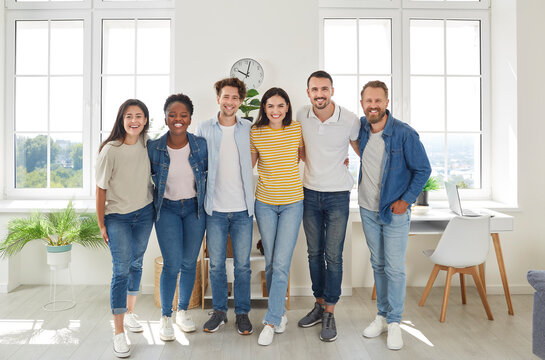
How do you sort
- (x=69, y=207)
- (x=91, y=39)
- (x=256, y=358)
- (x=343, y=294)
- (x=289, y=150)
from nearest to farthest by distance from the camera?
(x=256, y=358)
(x=289, y=150)
(x=69, y=207)
(x=343, y=294)
(x=91, y=39)

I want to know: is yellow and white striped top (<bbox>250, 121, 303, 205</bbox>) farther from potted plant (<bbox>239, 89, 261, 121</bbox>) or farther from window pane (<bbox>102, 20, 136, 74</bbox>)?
window pane (<bbox>102, 20, 136, 74</bbox>)

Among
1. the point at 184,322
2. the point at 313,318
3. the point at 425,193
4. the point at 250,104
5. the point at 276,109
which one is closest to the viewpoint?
the point at 276,109

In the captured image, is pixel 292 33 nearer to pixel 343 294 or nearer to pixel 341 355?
pixel 343 294

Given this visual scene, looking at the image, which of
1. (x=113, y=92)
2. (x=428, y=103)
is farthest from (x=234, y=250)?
(x=428, y=103)

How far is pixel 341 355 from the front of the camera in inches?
99.0

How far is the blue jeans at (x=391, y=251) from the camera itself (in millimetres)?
2658

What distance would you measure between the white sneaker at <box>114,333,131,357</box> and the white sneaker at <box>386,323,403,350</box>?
1.56 meters

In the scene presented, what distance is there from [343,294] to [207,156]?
182cm

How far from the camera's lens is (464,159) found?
13.9ft

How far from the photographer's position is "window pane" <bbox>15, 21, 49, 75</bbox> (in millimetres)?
4137

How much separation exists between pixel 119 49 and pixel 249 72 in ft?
4.65

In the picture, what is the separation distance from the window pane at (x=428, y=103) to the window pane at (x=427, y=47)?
0.10 m

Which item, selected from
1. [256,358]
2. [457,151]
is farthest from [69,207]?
[457,151]

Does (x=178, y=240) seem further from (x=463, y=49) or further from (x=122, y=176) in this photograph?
(x=463, y=49)
